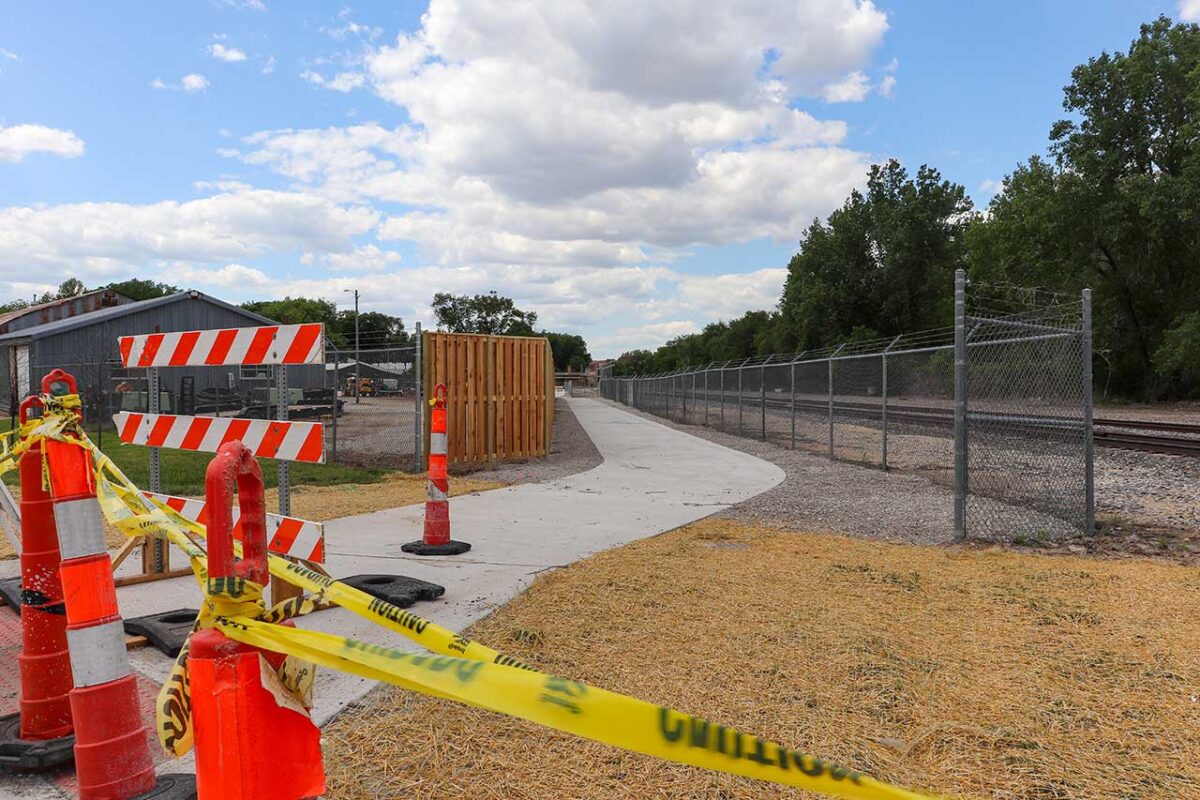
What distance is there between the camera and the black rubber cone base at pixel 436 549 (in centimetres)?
646

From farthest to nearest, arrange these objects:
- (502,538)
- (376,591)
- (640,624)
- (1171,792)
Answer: (502,538)
(376,591)
(640,624)
(1171,792)

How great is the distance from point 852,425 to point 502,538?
15435 millimetres

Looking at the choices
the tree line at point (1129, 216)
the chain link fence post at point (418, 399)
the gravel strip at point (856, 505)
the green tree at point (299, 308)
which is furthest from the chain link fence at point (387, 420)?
the green tree at point (299, 308)

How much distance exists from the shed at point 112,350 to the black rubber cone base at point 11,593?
744 inches

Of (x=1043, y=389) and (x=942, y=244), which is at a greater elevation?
(x=942, y=244)

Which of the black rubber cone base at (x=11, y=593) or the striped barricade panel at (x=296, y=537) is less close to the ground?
the striped barricade panel at (x=296, y=537)

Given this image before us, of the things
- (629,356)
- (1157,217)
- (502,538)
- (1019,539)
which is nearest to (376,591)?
(502,538)

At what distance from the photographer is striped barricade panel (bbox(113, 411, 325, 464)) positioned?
408cm

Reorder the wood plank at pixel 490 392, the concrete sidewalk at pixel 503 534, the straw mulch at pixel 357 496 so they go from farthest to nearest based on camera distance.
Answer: the wood plank at pixel 490 392 → the straw mulch at pixel 357 496 → the concrete sidewalk at pixel 503 534

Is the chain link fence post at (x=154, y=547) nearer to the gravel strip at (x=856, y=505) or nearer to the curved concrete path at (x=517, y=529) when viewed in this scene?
the curved concrete path at (x=517, y=529)

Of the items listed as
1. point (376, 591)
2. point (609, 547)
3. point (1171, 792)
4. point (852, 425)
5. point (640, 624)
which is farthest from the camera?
point (852, 425)

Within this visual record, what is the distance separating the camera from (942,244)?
2579 inches

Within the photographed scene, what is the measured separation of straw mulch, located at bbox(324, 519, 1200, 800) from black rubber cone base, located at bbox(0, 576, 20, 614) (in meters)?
2.80

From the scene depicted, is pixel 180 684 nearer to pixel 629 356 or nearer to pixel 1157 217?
pixel 1157 217
